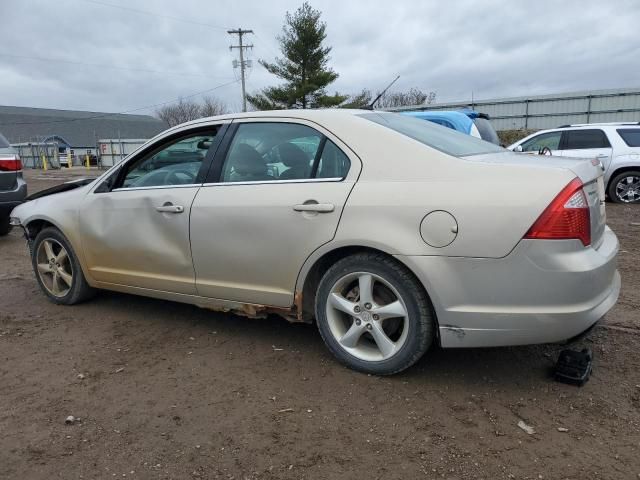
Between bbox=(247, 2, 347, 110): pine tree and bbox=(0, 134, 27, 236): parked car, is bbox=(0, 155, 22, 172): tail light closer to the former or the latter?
bbox=(0, 134, 27, 236): parked car

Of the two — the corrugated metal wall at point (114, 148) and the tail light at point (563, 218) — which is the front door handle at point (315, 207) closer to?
the tail light at point (563, 218)

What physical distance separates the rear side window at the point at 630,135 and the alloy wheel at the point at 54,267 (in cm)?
1042

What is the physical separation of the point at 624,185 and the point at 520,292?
947 centimetres

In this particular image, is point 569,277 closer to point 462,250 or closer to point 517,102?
point 462,250

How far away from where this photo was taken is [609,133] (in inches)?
419

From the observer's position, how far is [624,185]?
10.3m

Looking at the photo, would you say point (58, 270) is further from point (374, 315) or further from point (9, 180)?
point (9, 180)

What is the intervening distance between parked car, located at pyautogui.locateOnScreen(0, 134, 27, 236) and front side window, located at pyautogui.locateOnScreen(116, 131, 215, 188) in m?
4.22

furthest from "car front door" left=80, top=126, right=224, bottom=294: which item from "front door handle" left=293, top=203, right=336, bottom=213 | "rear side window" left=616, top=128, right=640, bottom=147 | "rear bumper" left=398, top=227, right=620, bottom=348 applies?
"rear side window" left=616, top=128, right=640, bottom=147

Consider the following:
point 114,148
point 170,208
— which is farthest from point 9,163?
point 114,148

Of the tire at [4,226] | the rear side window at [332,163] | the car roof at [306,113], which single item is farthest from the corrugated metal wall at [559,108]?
the rear side window at [332,163]

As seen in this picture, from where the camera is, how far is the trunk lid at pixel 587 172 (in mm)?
2613

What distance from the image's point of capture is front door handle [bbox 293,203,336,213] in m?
2.90

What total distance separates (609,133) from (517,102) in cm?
1382
